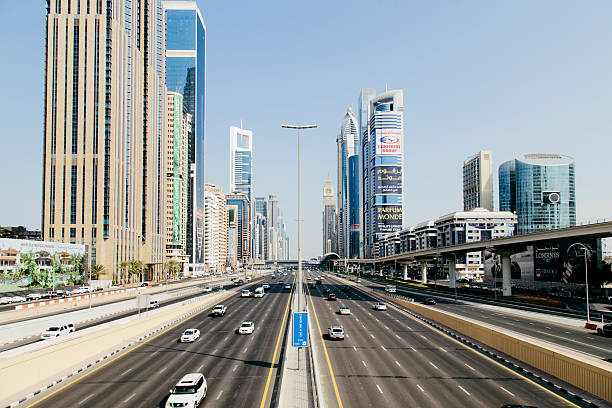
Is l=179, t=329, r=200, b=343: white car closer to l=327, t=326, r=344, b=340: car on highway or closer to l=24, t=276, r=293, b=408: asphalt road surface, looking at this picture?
l=24, t=276, r=293, b=408: asphalt road surface

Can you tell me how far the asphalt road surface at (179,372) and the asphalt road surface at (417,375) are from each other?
14.5 feet

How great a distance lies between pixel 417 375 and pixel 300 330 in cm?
777

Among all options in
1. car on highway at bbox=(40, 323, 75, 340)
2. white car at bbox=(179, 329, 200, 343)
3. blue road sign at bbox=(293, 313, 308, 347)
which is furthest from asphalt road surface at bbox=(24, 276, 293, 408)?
car on highway at bbox=(40, 323, 75, 340)

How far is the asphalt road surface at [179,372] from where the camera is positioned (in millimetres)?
22812

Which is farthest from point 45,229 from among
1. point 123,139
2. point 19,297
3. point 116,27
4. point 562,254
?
point 562,254

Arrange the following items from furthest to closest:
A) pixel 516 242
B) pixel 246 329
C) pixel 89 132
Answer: pixel 89 132, pixel 516 242, pixel 246 329

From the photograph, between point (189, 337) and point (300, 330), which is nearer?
point (300, 330)

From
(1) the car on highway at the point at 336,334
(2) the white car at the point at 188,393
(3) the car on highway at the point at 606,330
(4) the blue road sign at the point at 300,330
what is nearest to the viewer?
(2) the white car at the point at 188,393

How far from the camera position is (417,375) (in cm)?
2766

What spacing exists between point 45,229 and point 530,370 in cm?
10997

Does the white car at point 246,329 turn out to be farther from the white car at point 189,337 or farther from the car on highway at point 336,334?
the car on highway at point 336,334

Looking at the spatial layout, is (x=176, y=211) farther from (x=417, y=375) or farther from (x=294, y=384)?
(x=294, y=384)

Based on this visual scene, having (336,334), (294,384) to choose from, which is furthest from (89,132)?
(294,384)

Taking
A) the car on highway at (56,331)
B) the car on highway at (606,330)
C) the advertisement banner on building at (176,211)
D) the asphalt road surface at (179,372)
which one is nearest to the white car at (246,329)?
the asphalt road surface at (179,372)
